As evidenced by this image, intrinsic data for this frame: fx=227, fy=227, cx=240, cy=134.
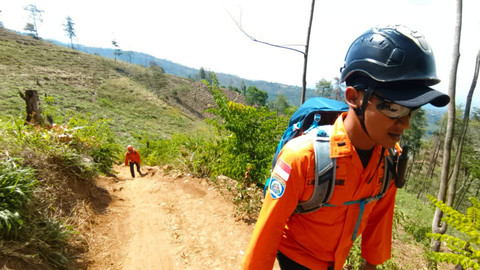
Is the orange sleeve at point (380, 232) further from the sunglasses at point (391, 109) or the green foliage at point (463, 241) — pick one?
the sunglasses at point (391, 109)

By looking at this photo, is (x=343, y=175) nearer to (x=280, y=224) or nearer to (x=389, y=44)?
(x=280, y=224)

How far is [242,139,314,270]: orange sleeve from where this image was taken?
1166mm

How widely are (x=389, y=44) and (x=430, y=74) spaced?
24 cm

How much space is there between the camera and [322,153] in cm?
120

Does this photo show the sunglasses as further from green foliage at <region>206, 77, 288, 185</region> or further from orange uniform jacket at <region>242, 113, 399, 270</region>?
green foliage at <region>206, 77, 288, 185</region>

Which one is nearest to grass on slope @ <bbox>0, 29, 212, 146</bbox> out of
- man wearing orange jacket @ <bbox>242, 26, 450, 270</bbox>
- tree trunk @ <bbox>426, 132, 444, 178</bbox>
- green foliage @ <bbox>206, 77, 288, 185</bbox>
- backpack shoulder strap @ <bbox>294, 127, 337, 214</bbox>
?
green foliage @ <bbox>206, 77, 288, 185</bbox>

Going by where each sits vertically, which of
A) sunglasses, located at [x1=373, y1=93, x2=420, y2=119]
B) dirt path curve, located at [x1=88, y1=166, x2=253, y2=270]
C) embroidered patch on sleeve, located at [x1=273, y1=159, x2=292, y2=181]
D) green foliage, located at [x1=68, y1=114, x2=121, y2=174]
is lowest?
dirt path curve, located at [x1=88, y1=166, x2=253, y2=270]

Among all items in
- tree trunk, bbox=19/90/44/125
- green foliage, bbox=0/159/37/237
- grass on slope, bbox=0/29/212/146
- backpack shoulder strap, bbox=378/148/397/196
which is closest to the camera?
backpack shoulder strap, bbox=378/148/397/196

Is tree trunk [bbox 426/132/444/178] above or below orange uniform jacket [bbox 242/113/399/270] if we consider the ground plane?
below

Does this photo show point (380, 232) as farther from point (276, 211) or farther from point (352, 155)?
point (276, 211)

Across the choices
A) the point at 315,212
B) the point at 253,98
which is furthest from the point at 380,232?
the point at 253,98

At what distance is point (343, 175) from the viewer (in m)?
1.23

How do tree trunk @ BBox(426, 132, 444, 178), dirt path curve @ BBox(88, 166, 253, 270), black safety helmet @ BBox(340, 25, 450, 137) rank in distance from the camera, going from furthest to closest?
tree trunk @ BBox(426, 132, 444, 178)
dirt path curve @ BBox(88, 166, 253, 270)
black safety helmet @ BBox(340, 25, 450, 137)

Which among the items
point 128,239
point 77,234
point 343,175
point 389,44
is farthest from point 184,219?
point 389,44
